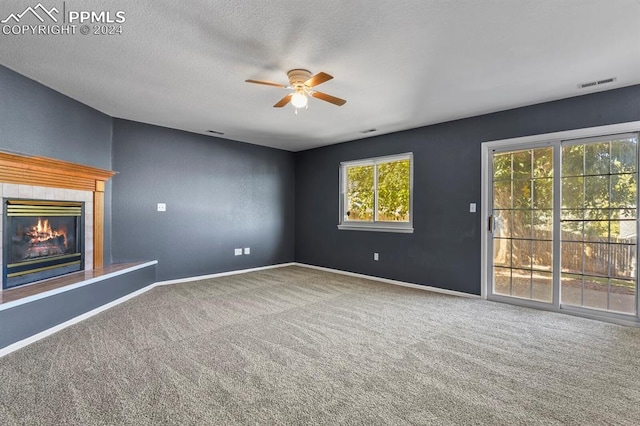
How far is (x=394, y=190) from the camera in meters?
5.45

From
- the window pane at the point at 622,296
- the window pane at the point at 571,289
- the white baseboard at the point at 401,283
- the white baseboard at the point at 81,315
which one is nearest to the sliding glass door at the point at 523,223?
the window pane at the point at 571,289

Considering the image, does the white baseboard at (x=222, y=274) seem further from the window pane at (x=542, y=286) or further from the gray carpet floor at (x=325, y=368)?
the window pane at (x=542, y=286)

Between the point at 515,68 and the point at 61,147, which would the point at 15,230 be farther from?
the point at 515,68

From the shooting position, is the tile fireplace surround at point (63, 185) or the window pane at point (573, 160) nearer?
the tile fireplace surround at point (63, 185)

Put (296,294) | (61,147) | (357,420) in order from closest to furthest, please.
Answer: (357,420)
(61,147)
(296,294)

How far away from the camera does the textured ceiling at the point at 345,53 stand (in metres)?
2.11

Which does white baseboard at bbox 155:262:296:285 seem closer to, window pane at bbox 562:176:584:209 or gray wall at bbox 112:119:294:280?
gray wall at bbox 112:119:294:280

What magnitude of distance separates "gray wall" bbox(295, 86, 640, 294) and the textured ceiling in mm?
243

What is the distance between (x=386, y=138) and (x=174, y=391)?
4658 millimetres

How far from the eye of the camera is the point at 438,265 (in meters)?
4.77

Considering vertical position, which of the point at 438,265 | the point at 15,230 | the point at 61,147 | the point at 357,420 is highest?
the point at 61,147

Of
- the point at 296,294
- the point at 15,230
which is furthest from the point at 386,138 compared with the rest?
the point at 15,230

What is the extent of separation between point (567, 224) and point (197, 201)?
207 inches

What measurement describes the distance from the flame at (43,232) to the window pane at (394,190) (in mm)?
4536
